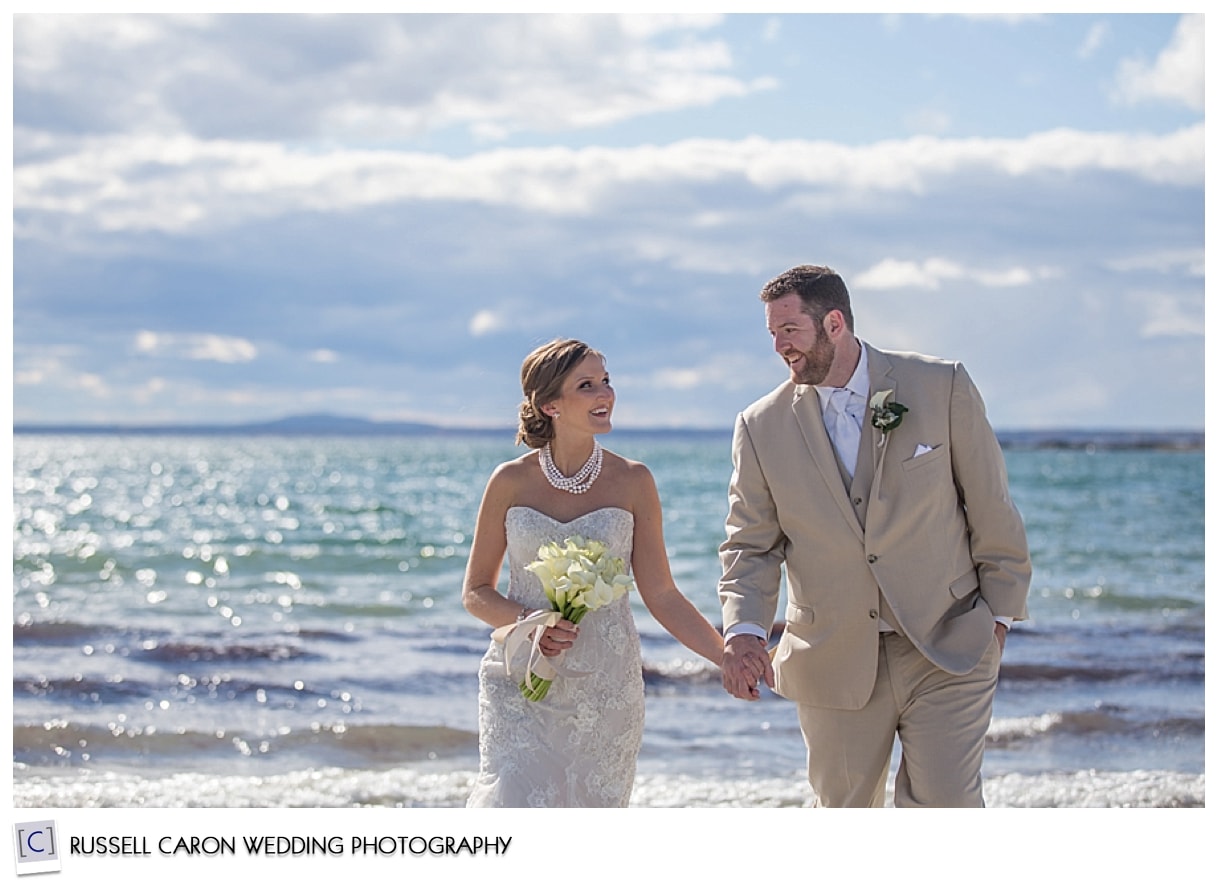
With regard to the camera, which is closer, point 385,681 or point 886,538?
point 886,538

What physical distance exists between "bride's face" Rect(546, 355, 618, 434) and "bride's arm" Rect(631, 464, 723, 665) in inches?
9.6

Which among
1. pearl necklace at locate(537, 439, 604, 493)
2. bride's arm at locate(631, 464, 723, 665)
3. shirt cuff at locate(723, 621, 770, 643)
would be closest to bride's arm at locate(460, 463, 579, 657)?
pearl necklace at locate(537, 439, 604, 493)

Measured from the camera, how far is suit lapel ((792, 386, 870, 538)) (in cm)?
451

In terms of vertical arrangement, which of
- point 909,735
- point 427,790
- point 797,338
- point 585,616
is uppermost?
point 797,338

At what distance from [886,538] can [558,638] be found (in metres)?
1.16

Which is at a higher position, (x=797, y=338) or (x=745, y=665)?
(x=797, y=338)

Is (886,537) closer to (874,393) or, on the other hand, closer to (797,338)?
(874,393)

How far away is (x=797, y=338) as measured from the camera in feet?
14.7

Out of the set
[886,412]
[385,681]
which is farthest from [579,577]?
[385,681]

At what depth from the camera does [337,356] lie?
214ft

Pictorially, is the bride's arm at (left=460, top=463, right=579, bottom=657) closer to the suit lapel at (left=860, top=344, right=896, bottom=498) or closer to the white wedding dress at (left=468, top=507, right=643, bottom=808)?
the white wedding dress at (left=468, top=507, right=643, bottom=808)

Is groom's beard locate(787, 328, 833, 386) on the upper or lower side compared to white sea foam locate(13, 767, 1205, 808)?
upper
